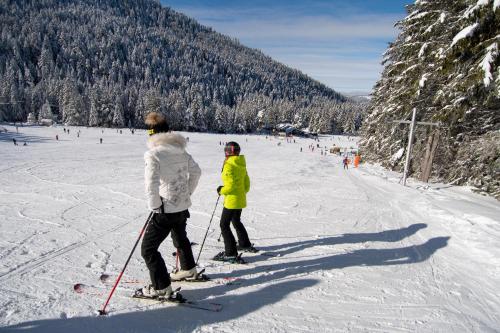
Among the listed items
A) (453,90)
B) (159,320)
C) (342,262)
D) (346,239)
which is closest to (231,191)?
(159,320)

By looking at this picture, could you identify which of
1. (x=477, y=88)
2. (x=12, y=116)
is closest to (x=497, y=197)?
(x=477, y=88)

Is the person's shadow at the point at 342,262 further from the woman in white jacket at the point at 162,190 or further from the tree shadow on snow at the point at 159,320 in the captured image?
the woman in white jacket at the point at 162,190

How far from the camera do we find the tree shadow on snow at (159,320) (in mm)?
3342

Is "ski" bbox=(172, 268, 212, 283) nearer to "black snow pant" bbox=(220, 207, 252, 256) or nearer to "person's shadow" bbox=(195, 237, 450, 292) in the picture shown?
"person's shadow" bbox=(195, 237, 450, 292)

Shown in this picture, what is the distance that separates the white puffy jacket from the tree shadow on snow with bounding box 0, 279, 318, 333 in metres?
1.21

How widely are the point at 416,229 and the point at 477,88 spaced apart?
17.1ft

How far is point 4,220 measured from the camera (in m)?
6.90

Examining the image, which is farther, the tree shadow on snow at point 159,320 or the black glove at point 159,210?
the black glove at point 159,210

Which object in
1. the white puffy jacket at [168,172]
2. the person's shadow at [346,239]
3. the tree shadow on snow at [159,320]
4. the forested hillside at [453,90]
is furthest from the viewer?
the forested hillside at [453,90]

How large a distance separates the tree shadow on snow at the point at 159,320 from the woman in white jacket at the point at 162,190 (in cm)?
31

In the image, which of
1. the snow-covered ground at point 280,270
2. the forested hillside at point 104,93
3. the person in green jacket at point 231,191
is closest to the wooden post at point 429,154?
the snow-covered ground at point 280,270

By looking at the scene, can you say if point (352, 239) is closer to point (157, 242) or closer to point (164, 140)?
point (157, 242)

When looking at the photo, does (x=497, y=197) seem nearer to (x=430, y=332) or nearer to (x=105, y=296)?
(x=430, y=332)

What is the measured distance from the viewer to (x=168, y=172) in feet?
12.4
